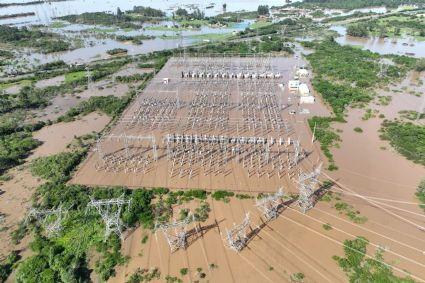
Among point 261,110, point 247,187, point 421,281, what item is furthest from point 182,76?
point 421,281

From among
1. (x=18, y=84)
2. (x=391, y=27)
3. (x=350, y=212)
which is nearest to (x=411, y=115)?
(x=350, y=212)

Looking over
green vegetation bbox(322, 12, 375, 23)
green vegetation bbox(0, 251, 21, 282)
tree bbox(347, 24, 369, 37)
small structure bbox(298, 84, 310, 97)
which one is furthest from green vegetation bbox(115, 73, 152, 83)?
green vegetation bbox(322, 12, 375, 23)

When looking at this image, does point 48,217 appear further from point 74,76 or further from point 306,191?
point 74,76

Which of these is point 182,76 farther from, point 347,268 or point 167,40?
point 347,268

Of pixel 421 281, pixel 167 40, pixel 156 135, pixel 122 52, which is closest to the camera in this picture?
pixel 421 281

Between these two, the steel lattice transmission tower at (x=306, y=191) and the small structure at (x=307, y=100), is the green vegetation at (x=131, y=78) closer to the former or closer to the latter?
the small structure at (x=307, y=100)

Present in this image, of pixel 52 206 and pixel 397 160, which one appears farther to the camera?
pixel 397 160
